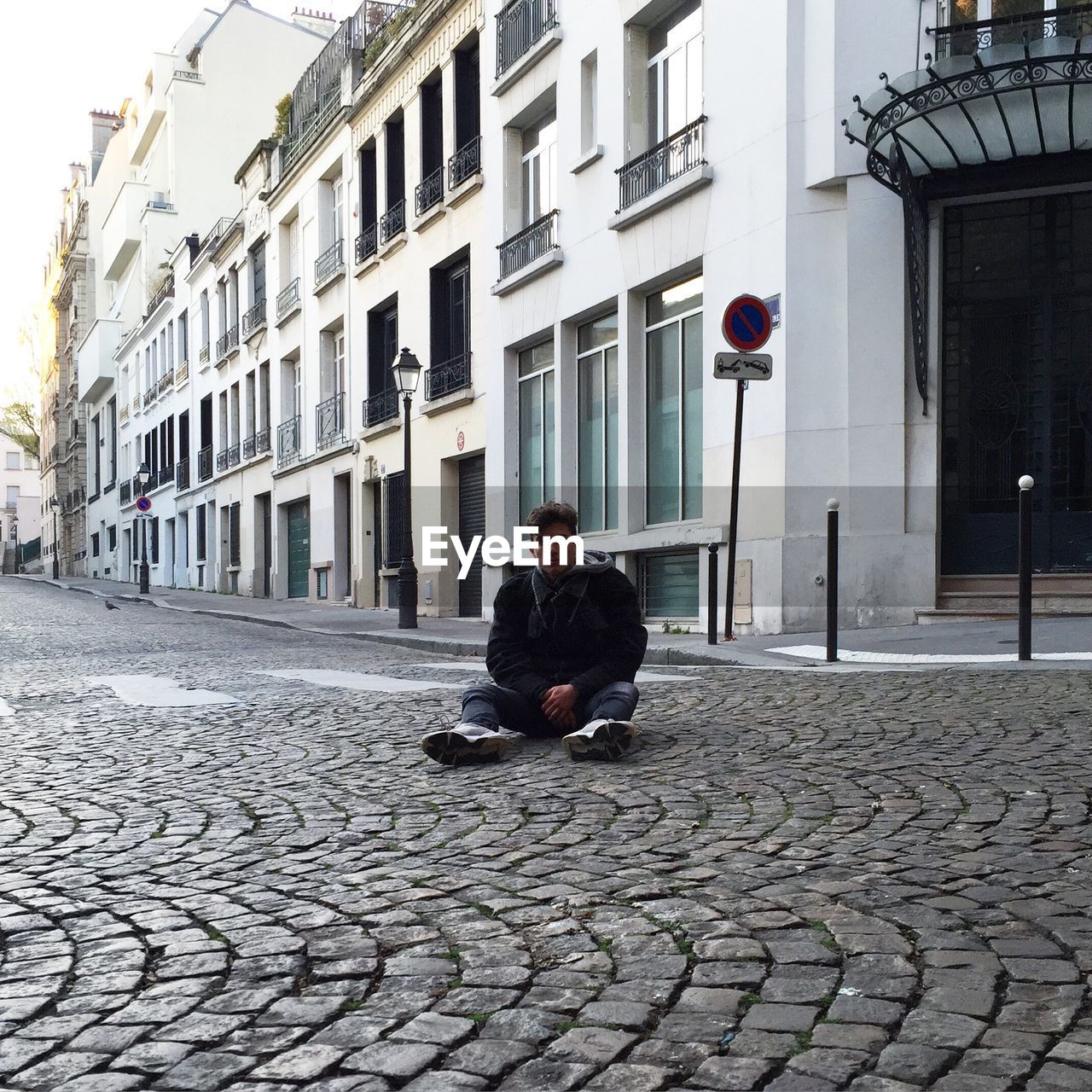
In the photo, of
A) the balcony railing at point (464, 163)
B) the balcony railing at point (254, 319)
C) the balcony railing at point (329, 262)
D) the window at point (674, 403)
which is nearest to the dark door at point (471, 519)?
the balcony railing at point (464, 163)

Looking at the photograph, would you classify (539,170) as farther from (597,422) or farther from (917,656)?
(917,656)

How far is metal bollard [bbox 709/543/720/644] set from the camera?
12102mm

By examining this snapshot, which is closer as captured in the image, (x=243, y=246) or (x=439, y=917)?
(x=439, y=917)

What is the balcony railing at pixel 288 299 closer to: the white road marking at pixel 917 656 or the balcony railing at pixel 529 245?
the balcony railing at pixel 529 245

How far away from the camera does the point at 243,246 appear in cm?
3603

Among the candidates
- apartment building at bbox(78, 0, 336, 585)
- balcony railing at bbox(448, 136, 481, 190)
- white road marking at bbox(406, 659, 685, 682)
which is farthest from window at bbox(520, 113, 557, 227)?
apartment building at bbox(78, 0, 336, 585)

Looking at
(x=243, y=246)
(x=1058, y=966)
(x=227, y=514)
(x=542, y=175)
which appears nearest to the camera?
(x=1058, y=966)

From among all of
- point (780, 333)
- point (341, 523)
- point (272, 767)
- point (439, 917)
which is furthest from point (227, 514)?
point (439, 917)

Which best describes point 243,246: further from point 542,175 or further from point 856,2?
point 856,2

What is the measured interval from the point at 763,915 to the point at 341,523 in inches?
1016

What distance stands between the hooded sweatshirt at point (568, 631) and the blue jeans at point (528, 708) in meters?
0.05

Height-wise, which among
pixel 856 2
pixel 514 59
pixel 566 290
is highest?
pixel 514 59

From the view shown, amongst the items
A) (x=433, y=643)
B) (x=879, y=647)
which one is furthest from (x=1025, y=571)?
(x=433, y=643)

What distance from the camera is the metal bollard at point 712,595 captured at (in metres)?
12.1
